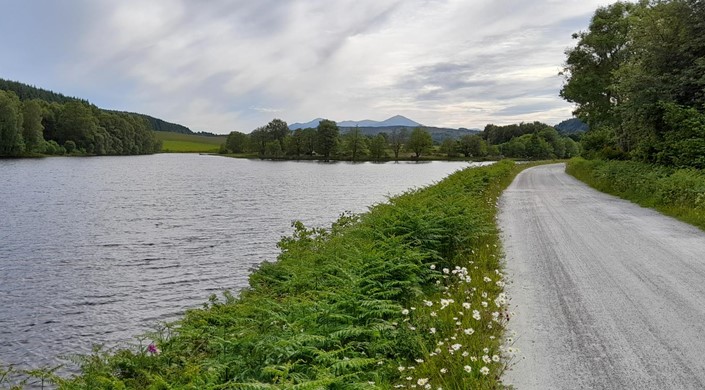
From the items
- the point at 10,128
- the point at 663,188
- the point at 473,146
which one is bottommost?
the point at 663,188

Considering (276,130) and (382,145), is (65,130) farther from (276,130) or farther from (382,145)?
(382,145)

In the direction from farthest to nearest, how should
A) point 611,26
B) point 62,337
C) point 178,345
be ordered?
1. point 611,26
2. point 62,337
3. point 178,345

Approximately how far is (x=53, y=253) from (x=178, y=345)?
12.3 metres

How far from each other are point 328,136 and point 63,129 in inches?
2718

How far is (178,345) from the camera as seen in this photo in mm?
7434

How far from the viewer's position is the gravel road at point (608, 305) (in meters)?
5.06

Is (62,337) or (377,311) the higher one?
(377,311)

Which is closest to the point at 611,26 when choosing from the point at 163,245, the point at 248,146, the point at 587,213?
the point at 587,213

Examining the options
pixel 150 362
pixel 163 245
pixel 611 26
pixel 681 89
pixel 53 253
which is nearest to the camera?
pixel 150 362

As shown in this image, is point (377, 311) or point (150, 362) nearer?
point (377, 311)

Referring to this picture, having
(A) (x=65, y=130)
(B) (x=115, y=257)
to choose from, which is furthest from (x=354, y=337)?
(A) (x=65, y=130)

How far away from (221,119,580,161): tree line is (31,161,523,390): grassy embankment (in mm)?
128466

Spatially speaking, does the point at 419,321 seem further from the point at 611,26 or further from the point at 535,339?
the point at 611,26

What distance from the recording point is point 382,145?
469 feet
